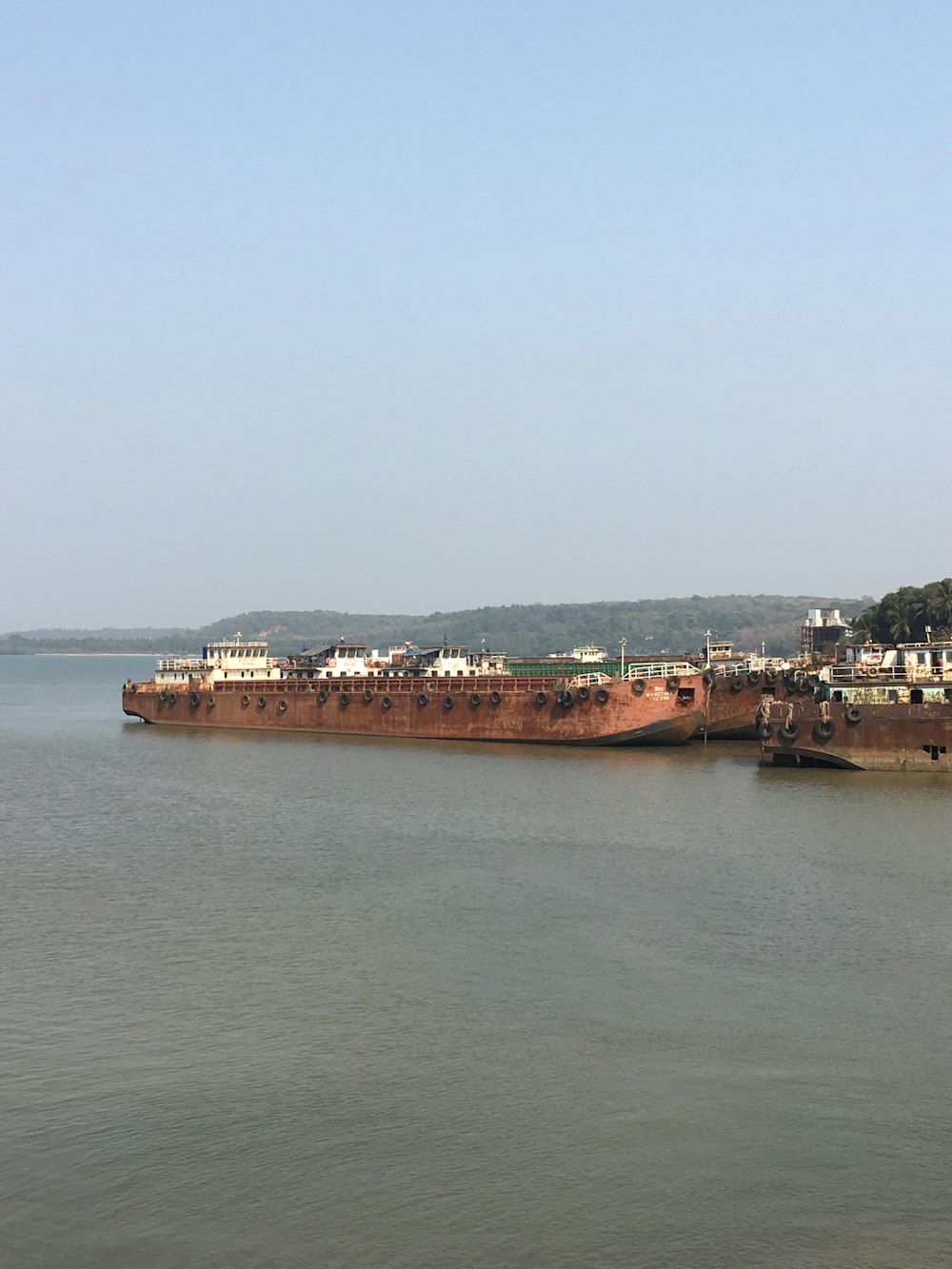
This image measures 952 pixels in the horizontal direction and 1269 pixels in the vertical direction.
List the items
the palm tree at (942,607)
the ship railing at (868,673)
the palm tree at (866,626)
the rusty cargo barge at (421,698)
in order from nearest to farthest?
the ship railing at (868,673)
the rusty cargo barge at (421,698)
the palm tree at (942,607)
the palm tree at (866,626)

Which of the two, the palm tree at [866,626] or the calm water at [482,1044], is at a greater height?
the palm tree at [866,626]

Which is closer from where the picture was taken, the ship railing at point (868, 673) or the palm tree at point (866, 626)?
the ship railing at point (868, 673)

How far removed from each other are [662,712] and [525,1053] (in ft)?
134

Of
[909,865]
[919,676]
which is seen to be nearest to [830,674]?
[919,676]

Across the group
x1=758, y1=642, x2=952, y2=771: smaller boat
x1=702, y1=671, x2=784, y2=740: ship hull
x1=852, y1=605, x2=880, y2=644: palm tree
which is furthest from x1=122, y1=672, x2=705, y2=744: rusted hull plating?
x1=852, y1=605, x2=880, y2=644: palm tree

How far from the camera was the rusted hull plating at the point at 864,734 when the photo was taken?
48.9 m

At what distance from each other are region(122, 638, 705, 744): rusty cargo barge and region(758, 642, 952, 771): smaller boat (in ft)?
28.1

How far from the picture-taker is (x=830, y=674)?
174 feet

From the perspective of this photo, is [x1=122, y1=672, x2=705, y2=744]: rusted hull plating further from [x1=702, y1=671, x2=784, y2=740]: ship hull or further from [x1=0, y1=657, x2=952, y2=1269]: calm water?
[x1=0, y1=657, x2=952, y2=1269]: calm water

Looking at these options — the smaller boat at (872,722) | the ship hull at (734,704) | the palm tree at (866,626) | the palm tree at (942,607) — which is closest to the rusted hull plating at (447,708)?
the ship hull at (734,704)

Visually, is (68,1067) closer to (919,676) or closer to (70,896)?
(70,896)

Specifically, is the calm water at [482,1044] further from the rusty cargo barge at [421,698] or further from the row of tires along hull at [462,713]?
the rusty cargo barge at [421,698]

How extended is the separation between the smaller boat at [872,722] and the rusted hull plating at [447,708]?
27.4ft

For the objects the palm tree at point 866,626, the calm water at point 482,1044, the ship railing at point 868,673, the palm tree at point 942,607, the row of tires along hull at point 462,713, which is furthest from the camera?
the palm tree at point 866,626
